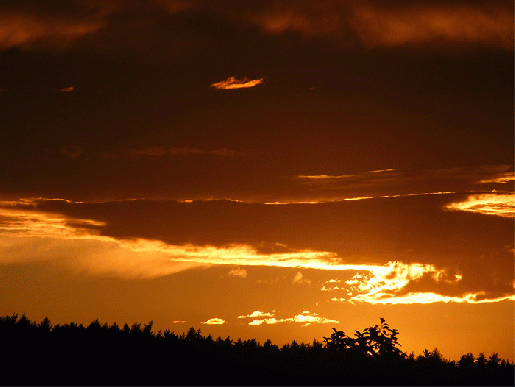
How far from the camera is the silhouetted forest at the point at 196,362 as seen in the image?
9725cm

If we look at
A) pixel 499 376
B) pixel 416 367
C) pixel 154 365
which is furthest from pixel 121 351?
pixel 499 376

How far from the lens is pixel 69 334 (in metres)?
119

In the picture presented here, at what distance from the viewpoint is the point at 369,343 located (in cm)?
13638

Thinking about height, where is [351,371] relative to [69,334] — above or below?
below

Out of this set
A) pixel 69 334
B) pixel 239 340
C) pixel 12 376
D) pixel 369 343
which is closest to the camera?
pixel 12 376

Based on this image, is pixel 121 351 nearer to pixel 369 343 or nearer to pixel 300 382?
pixel 300 382

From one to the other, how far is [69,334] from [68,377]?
26372 mm

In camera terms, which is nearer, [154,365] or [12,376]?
[12,376]

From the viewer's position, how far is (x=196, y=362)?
353 ft

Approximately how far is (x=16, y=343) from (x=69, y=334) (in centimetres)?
913

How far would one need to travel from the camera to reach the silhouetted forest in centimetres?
9725

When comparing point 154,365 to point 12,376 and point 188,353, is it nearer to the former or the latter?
point 188,353

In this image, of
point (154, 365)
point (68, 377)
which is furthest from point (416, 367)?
point (68, 377)

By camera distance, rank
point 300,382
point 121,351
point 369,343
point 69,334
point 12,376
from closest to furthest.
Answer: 1. point 12,376
2. point 300,382
3. point 121,351
4. point 69,334
5. point 369,343
